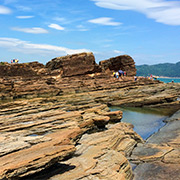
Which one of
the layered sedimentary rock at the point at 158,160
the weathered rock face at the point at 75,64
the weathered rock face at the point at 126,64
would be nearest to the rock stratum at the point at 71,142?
the layered sedimentary rock at the point at 158,160

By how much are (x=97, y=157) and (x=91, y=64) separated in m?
46.5

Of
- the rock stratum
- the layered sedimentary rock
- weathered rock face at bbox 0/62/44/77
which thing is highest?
weathered rock face at bbox 0/62/44/77

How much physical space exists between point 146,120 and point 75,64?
1215 inches

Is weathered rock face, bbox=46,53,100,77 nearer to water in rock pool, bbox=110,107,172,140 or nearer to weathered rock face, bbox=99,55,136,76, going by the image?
weathered rock face, bbox=99,55,136,76

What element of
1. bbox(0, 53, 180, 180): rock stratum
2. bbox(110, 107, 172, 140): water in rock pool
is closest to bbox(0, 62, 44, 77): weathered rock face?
bbox(0, 53, 180, 180): rock stratum

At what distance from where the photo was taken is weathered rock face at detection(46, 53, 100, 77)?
183ft

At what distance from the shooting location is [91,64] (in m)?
57.2

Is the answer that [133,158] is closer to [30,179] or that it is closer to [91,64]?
[30,179]

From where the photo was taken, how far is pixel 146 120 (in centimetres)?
3045

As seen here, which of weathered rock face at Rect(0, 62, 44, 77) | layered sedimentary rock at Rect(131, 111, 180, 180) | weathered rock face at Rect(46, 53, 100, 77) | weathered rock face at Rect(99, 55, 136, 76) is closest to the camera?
layered sedimentary rock at Rect(131, 111, 180, 180)

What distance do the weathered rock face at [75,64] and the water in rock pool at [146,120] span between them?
21.5 m

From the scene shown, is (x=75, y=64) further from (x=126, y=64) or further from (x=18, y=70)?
(x=126, y=64)

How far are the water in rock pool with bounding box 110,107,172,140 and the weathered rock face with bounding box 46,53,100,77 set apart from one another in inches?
847

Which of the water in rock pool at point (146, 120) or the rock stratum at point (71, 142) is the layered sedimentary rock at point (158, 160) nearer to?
A: the rock stratum at point (71, 142)
